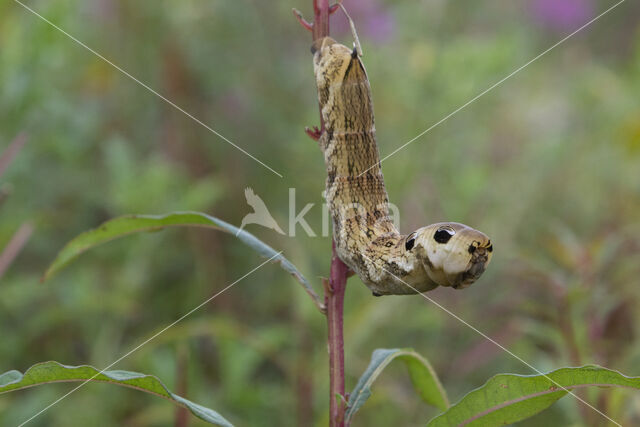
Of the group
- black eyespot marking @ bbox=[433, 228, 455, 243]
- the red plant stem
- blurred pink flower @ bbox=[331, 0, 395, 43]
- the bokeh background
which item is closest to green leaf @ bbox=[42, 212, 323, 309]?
the red plant stem

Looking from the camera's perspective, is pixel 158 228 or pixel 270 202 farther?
pixel 270 202

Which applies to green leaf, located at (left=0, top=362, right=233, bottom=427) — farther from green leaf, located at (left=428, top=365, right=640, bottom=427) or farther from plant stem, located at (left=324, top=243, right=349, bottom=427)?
green leaf, located at (left=428, top=365, right=640, bottom=427)

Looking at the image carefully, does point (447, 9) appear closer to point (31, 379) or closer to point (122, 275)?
point (122, 275)

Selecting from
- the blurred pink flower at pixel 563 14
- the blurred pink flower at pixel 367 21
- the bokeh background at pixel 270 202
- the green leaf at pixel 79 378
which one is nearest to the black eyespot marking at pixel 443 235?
the green leaf at pixel 79 378

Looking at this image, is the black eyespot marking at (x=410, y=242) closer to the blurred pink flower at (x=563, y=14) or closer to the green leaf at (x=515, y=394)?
the green leaf at (x=515, y=394)

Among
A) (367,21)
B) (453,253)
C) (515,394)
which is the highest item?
(367,21)

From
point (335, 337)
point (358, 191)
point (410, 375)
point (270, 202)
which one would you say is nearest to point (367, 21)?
point (270, 202)

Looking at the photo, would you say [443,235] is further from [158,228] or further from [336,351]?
[158,228]

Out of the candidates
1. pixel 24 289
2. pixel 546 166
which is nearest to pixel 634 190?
pixel 546 166
